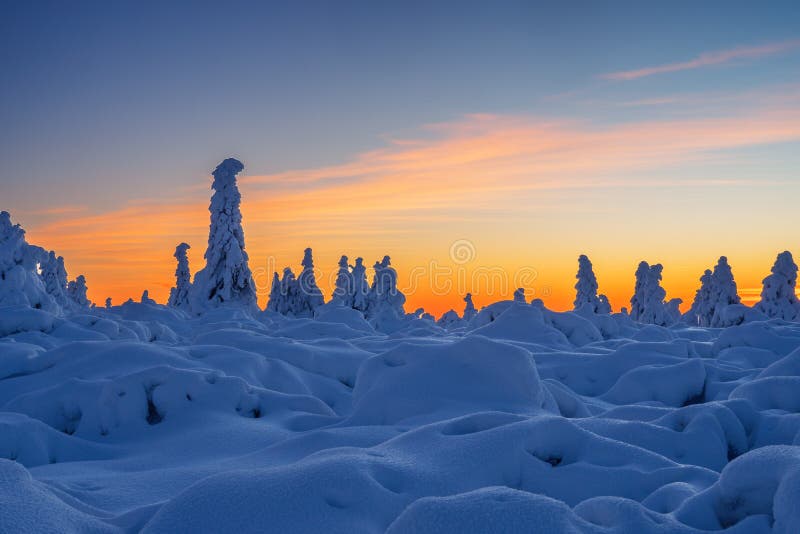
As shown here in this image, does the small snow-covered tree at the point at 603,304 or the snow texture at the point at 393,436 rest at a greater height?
the snow texture at the point at 393,436

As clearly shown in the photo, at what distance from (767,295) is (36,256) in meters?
44.0

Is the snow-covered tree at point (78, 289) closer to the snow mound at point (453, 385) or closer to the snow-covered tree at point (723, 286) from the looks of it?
the snow-covered tree at point (723, 286)

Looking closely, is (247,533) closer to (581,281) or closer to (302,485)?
(302,485)

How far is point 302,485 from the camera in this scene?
3785mm

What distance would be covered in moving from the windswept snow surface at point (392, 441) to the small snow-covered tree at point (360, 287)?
39.4m

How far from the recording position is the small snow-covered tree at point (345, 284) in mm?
53656

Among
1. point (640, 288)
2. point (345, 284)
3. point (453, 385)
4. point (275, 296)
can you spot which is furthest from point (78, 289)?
point (453, 385)

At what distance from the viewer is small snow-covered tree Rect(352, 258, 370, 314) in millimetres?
54094

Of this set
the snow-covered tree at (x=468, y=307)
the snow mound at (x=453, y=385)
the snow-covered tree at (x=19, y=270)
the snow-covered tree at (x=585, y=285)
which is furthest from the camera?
the snow-covered tree at (x=468, y=307)

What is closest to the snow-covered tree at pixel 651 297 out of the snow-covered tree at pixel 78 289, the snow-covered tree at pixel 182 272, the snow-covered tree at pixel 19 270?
the snow-covered tree at pixel 182 272

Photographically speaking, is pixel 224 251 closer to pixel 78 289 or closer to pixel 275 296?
pixel 275 296

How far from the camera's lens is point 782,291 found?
4247 cm

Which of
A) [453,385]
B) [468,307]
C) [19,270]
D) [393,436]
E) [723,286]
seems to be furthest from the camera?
A: [468,307]

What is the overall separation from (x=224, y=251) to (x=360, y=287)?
20.9m
